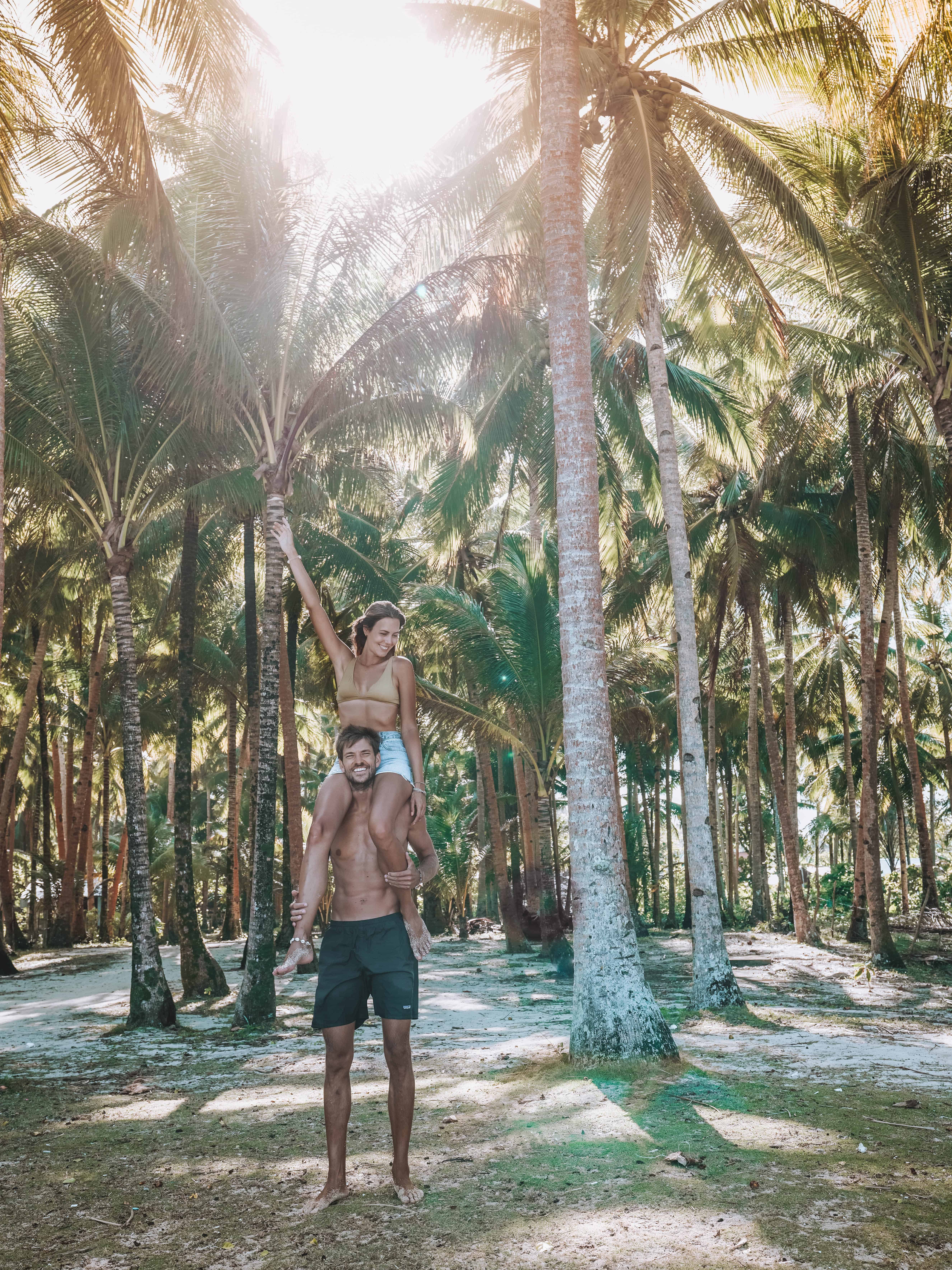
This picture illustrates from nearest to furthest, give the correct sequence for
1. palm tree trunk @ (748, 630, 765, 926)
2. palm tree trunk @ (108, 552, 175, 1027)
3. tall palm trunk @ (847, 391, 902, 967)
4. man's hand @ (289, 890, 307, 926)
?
man's hand @ (289, 890, 307, 926) < palm tree trunk @ (108, 552, 175, 1027) < tall palm trunk @ (847, 391, 902, 967) < palm tree trunk @ (748, 630, 765, 926)

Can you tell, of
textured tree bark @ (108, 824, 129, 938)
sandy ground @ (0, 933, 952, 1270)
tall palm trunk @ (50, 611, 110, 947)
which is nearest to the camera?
sandy ground @ (0, 933, 952, 1270)

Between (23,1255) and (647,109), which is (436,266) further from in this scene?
(23,1255)

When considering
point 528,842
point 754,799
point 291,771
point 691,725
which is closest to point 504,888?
point 528,842

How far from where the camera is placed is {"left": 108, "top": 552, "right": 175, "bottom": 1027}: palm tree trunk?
35.0 ft

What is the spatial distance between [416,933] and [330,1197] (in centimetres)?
113

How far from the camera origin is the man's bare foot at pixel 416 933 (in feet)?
14.7

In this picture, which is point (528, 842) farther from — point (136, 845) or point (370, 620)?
point (370, 620)

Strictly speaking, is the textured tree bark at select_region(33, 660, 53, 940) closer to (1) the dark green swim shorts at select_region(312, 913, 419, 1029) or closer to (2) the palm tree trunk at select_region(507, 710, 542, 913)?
(2) the palm tree trunk at select_region(507, 710, 542, 913)

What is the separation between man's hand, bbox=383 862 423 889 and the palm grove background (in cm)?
291

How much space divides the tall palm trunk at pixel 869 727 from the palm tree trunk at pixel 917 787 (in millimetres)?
3932

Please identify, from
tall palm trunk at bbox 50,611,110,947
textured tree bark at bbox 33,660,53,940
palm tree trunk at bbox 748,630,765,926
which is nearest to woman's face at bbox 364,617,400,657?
palm tree trunk at bbox 748,630,765,926

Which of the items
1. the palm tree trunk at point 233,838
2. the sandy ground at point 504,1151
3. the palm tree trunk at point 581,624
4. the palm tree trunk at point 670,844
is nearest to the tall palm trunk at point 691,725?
the sandy ground at point 504,1151

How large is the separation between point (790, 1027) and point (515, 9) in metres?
10.00

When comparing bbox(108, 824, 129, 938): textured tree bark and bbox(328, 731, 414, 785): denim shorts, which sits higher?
bbox(328, 731, 414, 785): denim shorts
